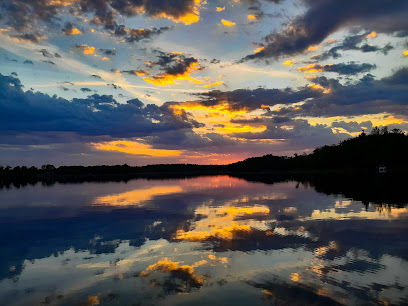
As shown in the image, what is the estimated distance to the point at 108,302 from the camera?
45.1 ft

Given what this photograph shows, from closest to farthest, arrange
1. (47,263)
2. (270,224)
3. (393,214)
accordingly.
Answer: (47,263) < (270,224) < (393,214)

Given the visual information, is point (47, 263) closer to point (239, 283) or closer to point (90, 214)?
point (239, 283)

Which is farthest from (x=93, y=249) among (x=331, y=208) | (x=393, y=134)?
(x=393, y=134)

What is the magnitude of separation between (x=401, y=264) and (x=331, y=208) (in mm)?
23655

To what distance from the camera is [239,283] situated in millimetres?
15641

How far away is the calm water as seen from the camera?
14.2 m

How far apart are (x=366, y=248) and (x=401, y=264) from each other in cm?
362

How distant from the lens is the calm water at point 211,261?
14250 mm

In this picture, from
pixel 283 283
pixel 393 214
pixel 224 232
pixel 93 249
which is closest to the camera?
pixel 283 283

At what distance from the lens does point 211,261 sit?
1919 centimetres

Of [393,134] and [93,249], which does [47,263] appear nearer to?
[93,249]

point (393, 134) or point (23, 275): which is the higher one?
point (393, 134)

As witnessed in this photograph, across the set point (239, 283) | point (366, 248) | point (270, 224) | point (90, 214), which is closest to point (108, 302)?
point (239, 283)

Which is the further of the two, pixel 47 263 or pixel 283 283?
pixel 47 263
